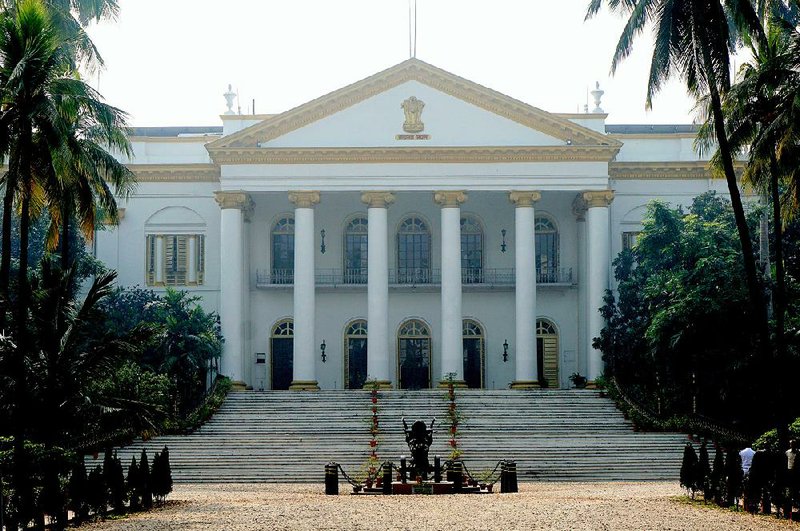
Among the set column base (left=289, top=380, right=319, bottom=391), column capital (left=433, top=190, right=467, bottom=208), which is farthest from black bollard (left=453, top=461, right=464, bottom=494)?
column capital (left=433, top=190, right=467, bottom=208)

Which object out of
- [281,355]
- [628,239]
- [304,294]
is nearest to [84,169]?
[304,294]

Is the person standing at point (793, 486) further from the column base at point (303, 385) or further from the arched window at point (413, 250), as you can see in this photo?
the arched window at point (413, 250)

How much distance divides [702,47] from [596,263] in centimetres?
1716

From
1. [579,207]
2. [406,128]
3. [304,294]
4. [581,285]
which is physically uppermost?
[406,128]

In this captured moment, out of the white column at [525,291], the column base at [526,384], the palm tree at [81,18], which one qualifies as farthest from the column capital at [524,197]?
the palm tree at [81,18]

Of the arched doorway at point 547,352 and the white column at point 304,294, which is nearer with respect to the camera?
the white column at point 304,294

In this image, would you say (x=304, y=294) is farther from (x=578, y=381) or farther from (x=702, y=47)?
(x=702, y=47)

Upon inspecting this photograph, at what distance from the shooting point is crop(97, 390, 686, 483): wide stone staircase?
3400cm

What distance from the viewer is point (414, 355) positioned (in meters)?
49.5

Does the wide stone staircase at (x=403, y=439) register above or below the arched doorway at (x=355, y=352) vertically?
below

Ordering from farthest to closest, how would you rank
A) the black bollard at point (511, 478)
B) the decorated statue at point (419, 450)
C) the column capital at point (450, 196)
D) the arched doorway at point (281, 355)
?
the arched doorway at point (281, 355)
the column capital at point (450, 196)
the decorated statue at point (419, 450)
the black bollard at point (511, 478)

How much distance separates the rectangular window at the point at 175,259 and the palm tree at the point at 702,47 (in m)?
22.7

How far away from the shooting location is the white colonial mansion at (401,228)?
4566 cm

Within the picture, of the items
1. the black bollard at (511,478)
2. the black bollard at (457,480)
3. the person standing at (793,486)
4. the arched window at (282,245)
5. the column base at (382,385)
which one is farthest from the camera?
the arched window at (282,245)
